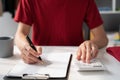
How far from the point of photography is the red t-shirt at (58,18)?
136cm

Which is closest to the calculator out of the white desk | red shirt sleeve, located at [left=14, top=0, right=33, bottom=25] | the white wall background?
the white desk

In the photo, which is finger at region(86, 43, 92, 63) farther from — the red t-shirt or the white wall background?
the white wall background

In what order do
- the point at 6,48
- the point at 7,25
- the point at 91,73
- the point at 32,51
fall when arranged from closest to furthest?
1. the point at 91,73
2. the point at 32,51
3. the point at 6,48
4. the point at 7,25

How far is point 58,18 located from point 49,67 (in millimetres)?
552

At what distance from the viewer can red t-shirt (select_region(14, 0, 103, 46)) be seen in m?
1.36

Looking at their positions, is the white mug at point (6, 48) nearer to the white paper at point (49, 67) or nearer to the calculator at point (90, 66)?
the white paper at point (49, 67)

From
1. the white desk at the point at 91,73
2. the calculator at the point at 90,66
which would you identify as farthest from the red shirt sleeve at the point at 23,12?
the calculator at the point at 90,66

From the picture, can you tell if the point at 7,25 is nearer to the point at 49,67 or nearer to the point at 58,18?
the point at 58,18

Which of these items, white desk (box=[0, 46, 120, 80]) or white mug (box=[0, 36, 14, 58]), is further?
white mug (box=[0, 36, 14, 58])

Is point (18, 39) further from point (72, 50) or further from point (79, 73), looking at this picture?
point (79, 73)

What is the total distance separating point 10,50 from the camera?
1045mm

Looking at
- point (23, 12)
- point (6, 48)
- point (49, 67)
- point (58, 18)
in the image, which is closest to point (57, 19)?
point (58, 18)

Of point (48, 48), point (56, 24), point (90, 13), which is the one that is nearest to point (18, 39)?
point (48, 48)

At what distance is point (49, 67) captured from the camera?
0.88 m
